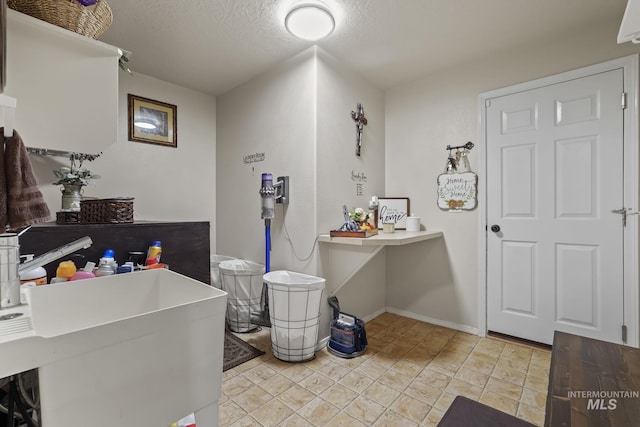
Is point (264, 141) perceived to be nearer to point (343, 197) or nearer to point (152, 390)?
point (343, 197)

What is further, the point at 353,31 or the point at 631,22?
the point at 353,31

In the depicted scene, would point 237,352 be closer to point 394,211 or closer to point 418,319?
point 418,319

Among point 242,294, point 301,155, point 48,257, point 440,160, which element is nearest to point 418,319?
point 440,160

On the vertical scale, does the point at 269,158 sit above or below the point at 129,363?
above

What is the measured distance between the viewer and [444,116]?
2.64 metres

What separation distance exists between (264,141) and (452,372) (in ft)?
7.58

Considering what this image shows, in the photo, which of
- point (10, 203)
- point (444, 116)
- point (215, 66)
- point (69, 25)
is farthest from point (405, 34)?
point (10, 203)

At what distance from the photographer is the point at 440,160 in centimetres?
266

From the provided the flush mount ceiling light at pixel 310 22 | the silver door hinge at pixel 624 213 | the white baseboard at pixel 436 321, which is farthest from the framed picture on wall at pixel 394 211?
the flush mount ceiling light at pixel 310 22

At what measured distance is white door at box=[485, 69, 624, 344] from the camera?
197 cm

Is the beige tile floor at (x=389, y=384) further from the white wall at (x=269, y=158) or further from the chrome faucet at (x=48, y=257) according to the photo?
the chrome faucet at (x=48, y=257)

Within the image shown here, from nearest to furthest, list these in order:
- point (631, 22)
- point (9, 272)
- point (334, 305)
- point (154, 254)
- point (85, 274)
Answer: point (9, 272), point (631, 22), point (85, 274), point (154, 254), point (334, 305)

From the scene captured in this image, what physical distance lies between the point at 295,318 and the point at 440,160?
6.10ft

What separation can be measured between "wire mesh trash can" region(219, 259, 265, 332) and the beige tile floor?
0.18 m
